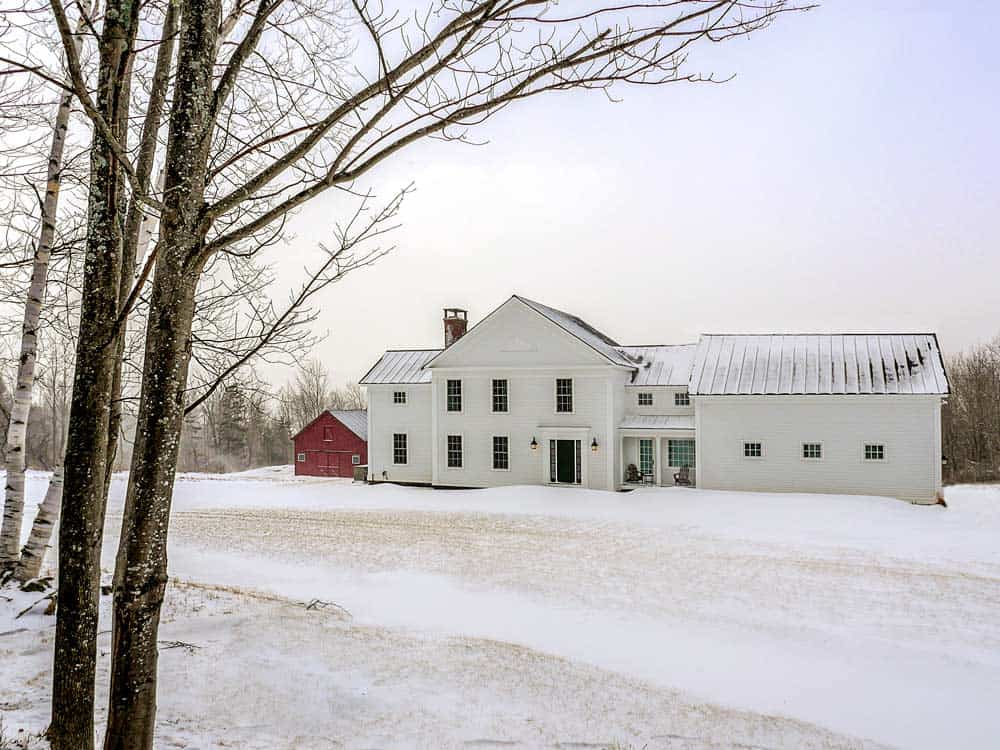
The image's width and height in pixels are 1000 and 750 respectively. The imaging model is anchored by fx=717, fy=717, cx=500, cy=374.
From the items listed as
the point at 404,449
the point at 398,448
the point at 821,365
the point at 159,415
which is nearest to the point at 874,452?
the point at 821,365

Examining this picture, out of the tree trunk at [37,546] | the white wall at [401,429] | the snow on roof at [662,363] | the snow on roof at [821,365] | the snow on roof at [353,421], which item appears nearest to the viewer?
the tree trunk at [37,546]

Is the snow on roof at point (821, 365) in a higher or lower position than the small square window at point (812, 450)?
higher

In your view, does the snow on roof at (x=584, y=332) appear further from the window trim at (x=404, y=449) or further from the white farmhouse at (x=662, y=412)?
the window trim at (x=404, y=449)

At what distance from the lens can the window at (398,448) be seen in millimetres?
29344

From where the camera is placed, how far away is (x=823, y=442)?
23141 mm

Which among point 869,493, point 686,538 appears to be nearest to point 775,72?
point 686,538

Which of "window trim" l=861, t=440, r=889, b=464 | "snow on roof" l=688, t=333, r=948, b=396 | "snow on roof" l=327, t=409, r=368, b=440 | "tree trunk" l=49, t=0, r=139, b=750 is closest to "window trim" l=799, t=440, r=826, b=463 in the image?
"window trim" l=861, t=440, r=889, b=464

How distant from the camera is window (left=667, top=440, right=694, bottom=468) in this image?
25.5 meters

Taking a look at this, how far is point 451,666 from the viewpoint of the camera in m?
→ 8.36

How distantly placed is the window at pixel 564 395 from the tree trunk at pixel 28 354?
18.8 metres

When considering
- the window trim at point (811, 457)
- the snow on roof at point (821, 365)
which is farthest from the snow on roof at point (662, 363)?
the window trim at point (811, 457)

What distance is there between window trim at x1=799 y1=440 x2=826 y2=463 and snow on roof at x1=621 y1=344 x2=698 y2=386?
468 cm

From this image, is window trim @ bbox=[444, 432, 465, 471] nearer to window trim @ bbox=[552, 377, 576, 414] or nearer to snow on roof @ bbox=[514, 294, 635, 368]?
window trim @ bbox=[552, 377, 576, 414]

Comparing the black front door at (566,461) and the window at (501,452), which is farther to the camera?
the window at (501,452)
